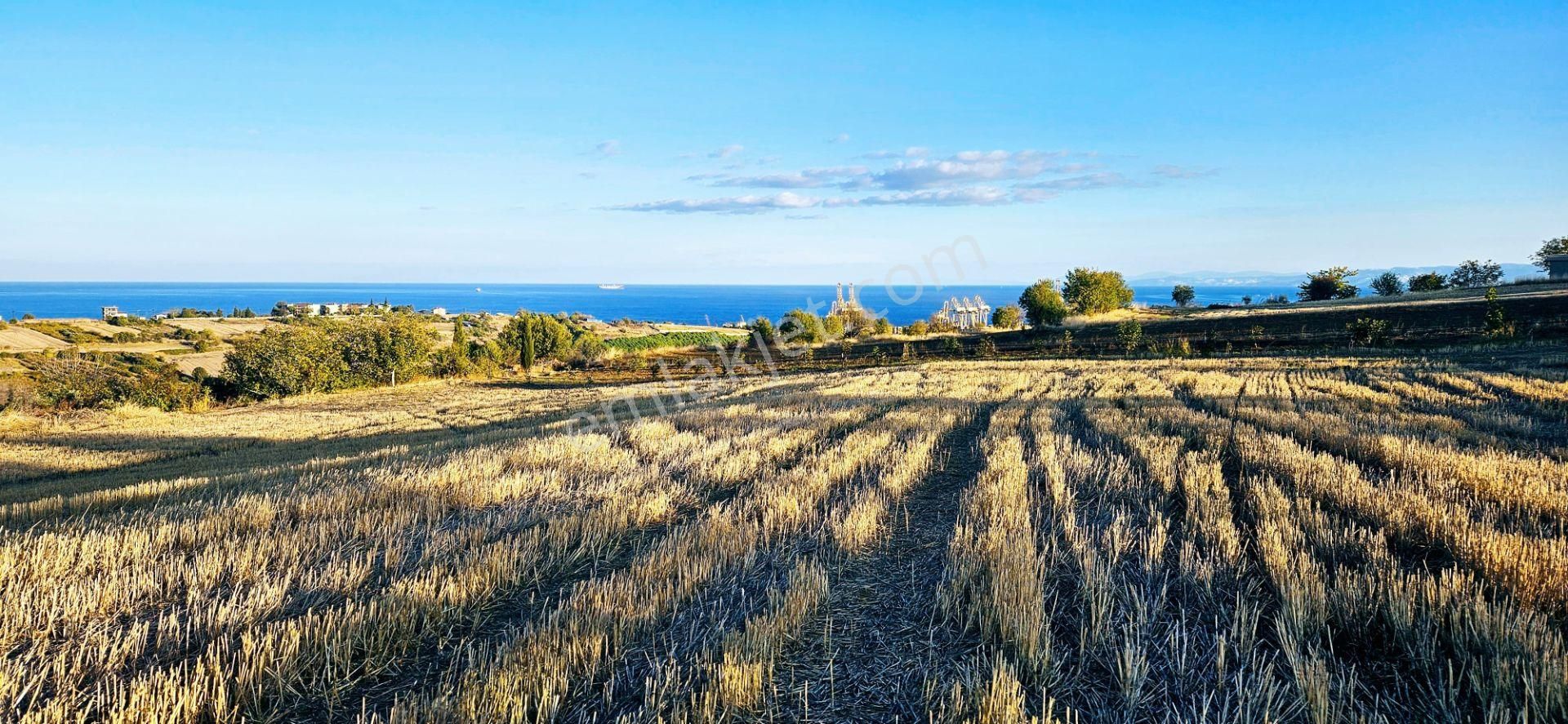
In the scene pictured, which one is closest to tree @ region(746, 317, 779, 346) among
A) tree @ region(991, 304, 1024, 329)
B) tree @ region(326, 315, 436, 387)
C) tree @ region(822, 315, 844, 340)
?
tree @ region(822, 315, 844, 340)

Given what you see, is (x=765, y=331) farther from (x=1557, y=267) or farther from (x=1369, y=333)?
(x=1557, y=267)

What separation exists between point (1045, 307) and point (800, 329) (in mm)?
28303

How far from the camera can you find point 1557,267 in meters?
73.1

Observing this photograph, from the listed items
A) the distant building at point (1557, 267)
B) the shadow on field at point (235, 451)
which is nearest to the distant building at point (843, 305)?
the shadow on field at point (235, 451)

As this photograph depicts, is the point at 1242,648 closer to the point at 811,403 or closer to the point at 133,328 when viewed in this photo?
the point at 811,403

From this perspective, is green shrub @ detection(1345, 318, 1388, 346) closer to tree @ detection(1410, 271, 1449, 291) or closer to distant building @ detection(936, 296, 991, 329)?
distant building @ detection(936, 296, 991, 329)

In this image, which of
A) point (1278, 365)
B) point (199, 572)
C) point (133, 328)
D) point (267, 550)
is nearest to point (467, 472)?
point (267, 550)

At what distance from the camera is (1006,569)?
4.68 m

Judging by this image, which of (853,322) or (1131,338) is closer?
(1131,338)

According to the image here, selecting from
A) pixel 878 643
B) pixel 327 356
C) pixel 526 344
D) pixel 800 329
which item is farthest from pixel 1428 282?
pixel 327 356

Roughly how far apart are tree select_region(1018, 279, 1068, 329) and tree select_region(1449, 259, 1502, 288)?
5906 centimetres

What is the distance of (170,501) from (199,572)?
4380 millimetres

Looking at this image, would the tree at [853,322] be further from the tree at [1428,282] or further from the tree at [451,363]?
the tree at [1428,282]

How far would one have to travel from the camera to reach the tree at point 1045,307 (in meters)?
73.4
